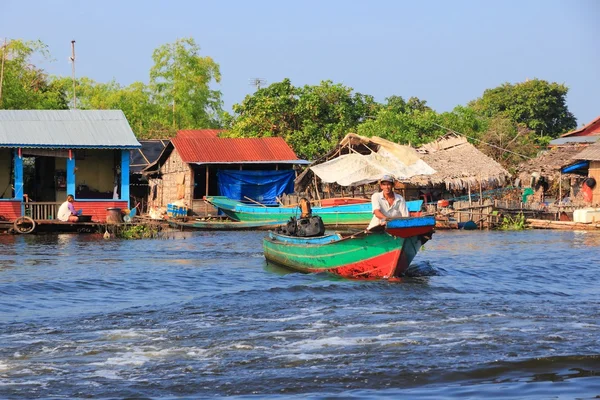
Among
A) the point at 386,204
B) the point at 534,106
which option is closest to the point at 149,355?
the point at 386,204

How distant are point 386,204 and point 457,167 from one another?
56.2 feet

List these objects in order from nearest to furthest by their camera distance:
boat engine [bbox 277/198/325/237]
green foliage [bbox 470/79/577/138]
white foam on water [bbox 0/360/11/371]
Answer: white foam on water [bbox 0/360/11/371], boat engine [bbox 277/198/325/237], green foliage [bbox 470/79/577/138]

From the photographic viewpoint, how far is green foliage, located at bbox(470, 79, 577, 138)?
5191cm

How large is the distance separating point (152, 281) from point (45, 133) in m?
11.3

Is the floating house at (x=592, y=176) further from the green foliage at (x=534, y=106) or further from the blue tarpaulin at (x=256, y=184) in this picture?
the green foliage at (x=534, y=106)

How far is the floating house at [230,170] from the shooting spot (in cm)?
3066

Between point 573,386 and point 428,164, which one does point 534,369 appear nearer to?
point 573,386

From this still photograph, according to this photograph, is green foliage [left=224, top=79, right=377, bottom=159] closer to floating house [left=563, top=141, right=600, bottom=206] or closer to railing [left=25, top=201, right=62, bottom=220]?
floating house [left=563, top=141, right=600, bottom=206]

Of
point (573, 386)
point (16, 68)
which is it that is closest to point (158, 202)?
point (16, 68)

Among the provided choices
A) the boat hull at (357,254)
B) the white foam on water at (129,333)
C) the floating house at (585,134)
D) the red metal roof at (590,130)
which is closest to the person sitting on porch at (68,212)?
the boat hull at (357,254)

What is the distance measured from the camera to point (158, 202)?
3434cm

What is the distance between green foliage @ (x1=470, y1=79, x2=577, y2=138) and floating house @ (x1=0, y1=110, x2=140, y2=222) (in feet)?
99.6

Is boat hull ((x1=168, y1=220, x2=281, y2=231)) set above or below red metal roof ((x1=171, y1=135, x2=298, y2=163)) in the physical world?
below

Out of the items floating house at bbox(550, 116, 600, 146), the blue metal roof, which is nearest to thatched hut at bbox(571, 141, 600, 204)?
the blue metal roof
